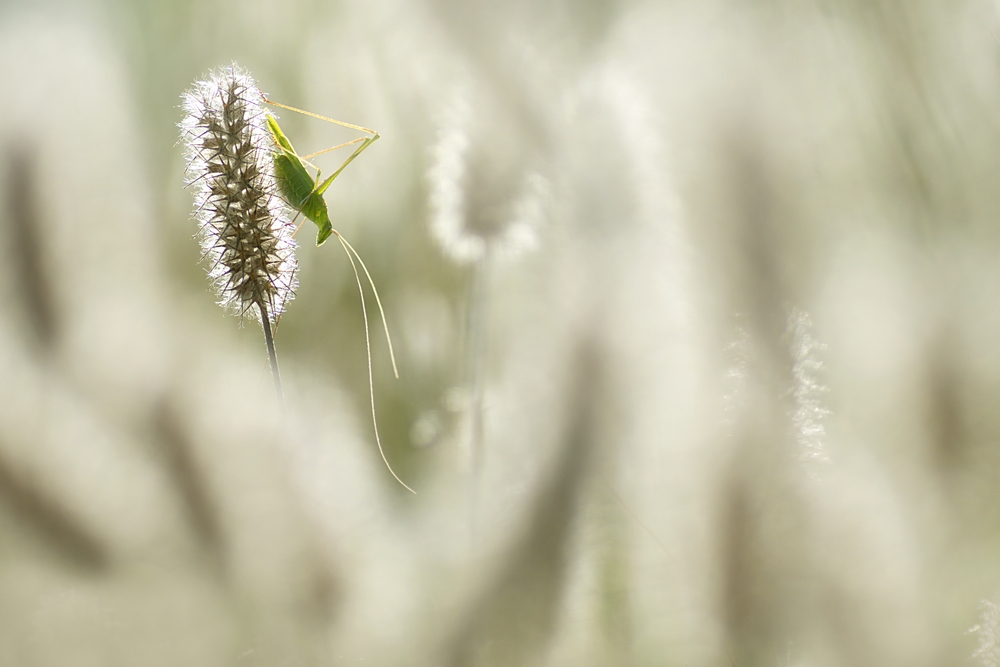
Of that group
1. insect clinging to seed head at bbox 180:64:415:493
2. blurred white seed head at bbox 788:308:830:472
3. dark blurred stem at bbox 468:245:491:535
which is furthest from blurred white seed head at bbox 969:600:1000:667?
insect clinging to seed head at bbox 180:64:415:493

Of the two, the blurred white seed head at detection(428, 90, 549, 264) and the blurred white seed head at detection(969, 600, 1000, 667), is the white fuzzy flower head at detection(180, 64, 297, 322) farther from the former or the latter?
the blurred white seed head at detection(969, 600, 1000, 667)

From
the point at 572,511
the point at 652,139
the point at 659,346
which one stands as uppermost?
the point at 652,139

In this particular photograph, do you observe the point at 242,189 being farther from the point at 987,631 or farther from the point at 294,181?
the point at 987,631

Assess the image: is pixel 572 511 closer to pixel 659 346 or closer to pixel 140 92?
pixel 659 346

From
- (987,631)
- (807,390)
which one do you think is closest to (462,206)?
(807,390)

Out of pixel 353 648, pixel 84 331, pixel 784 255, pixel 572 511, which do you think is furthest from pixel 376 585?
pixel 784 255

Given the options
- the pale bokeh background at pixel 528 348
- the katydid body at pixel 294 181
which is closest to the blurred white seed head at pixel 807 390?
the pale bokeh background at pixel 528 348
